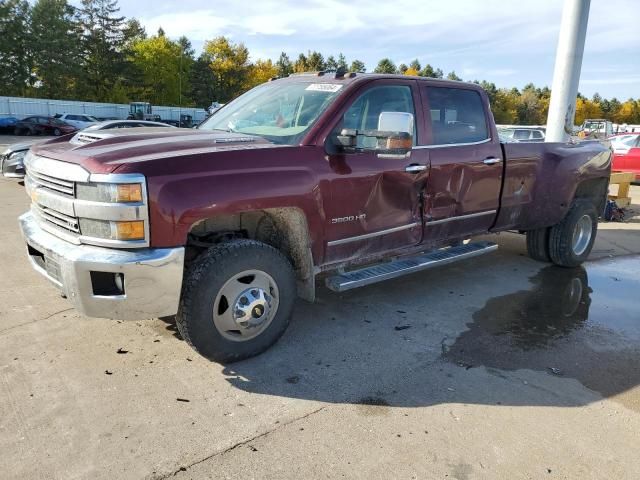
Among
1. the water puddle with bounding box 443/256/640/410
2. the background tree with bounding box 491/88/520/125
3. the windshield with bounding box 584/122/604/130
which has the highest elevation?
the background tree with bounding box 491/88/520/125

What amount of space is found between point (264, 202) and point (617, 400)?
2629 mm

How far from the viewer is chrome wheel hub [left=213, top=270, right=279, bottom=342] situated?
133 inches

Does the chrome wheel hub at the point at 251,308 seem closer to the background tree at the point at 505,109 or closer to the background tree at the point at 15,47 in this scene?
the background tree at the point at 15,47

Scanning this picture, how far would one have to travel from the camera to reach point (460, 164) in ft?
15.4

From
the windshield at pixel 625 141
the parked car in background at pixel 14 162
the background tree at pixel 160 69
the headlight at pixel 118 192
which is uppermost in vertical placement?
the background tree at pixel 160 69

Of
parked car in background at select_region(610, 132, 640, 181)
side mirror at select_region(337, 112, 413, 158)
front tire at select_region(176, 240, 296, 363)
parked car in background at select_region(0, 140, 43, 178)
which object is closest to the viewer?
front tire at select_region(176, 240, 296, 363)

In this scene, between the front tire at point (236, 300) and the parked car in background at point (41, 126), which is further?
the parked car in background at point (41, 126)

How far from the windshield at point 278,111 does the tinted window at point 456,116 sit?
1066 mm

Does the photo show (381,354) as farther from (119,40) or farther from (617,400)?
(119,40)

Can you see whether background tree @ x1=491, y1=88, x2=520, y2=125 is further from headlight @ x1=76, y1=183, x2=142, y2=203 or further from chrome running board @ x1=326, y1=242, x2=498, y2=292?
headlight @ x1=76, y1=183, x2=142, y2=203

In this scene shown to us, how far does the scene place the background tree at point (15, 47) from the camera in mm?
53344

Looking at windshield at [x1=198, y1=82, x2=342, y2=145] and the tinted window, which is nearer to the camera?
windshield at [x1=198, y1=82, x2=342, y2=145]

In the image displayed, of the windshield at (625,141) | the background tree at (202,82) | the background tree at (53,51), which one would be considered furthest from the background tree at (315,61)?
the windshield at (625,141)

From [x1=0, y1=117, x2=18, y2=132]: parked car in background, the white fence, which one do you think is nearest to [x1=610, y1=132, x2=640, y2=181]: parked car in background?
[x1=0, y1=117, x2=18, y2=132]: parked car in background
